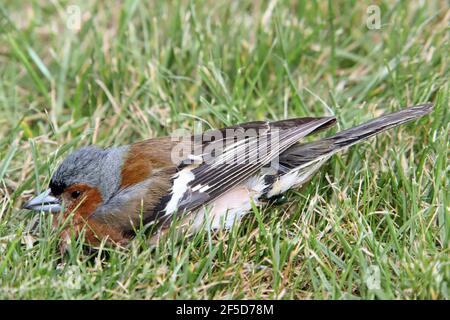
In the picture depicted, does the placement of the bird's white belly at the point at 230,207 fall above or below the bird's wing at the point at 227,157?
below

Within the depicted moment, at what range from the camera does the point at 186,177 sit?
16.1 feet

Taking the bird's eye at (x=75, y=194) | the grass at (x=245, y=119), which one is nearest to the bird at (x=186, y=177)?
the bird's eye at (x=75, y=194)

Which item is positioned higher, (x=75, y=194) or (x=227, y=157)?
(x=227, y=157)

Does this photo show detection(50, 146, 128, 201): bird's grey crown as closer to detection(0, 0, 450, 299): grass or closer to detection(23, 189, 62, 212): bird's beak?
detection(23, 189, 62, 212): bird's beak

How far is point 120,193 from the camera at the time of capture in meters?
4.81

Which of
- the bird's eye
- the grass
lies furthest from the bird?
the grass

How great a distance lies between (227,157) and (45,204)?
121 cm

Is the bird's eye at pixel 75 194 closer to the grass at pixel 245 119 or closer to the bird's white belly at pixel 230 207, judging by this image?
the grass at pixel 245 119

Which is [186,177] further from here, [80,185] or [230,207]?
[80,185]

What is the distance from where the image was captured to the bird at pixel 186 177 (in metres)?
4.65

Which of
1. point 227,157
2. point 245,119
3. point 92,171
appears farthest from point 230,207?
point 245,119

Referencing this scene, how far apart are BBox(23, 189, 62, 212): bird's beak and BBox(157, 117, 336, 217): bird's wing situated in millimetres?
654

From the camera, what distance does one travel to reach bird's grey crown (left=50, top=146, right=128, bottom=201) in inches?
186
